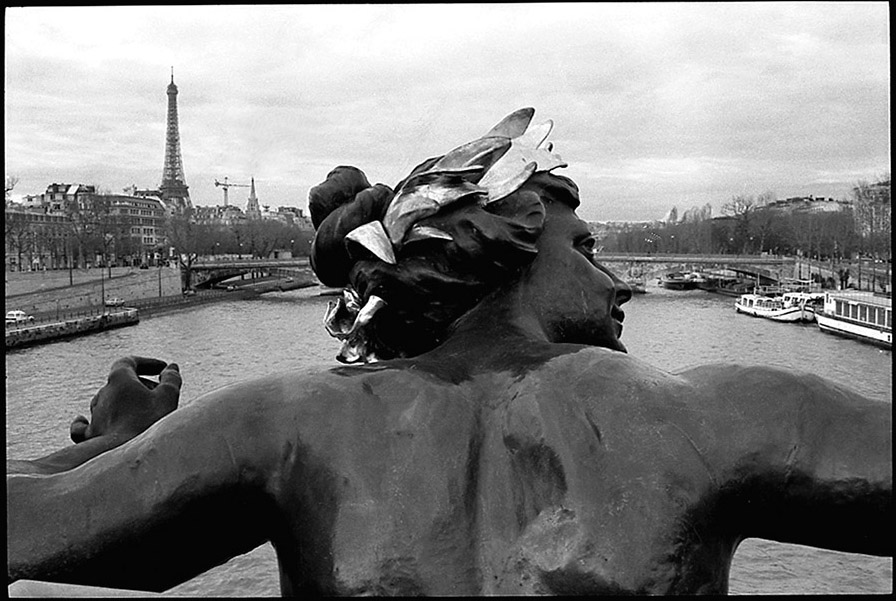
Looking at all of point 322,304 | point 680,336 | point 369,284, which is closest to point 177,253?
point 322,304

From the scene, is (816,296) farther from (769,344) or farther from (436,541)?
(436,541)

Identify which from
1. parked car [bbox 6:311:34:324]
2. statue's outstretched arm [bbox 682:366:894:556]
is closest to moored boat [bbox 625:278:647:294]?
parked car [bbox 6:311:34:324]

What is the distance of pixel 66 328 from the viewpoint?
66.4 ft

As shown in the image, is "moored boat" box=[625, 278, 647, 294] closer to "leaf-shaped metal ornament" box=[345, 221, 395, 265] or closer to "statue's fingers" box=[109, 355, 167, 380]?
"statue's fingers" box=[109, 355, 167, 380]

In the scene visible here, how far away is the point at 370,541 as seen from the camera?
0.72 metres

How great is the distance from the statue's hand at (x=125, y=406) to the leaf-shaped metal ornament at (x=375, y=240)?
393 millimetres

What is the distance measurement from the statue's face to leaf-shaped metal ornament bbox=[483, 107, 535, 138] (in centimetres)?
10

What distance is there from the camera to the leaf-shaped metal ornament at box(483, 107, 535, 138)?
1.01m

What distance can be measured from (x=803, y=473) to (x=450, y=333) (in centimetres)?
38

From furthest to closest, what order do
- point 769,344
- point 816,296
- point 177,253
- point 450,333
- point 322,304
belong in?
1. point 177,253
2. point 322,304
3. point 816,296
4. point 769,344
5. point 450,333

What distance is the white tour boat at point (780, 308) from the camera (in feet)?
76.0

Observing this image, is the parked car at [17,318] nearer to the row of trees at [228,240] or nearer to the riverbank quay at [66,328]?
the riverbank quay at [66,328]

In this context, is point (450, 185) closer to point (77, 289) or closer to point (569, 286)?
point (569, 286)

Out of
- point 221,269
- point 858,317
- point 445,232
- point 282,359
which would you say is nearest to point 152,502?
point 445,232
